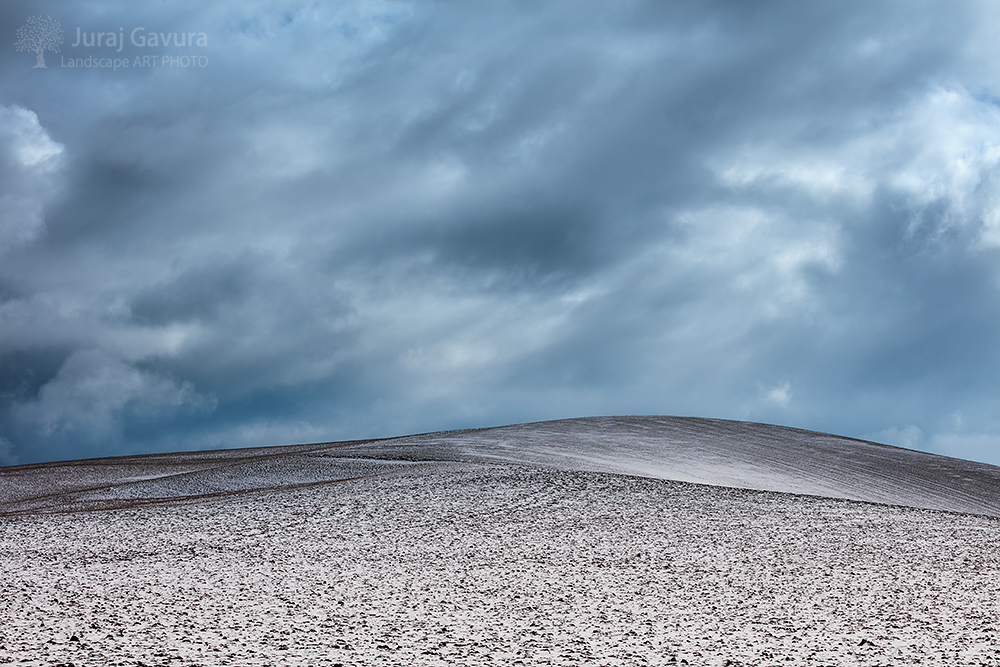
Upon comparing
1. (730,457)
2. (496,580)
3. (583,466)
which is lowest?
(496,580)

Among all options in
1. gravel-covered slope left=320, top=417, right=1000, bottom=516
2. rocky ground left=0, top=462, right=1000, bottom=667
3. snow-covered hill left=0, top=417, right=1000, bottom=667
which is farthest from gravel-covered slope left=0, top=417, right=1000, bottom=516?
rocky ground left=0, top=462, right=1000, bottom=667

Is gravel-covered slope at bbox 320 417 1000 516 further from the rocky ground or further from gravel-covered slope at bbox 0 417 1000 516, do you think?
the rocky ground

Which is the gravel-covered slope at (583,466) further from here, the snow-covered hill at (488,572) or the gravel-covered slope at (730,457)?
the snow-covered hill at (488,572)

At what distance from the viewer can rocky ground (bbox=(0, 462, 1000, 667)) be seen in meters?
5.64

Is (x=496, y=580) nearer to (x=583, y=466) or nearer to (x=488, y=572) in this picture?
(x=488, y=572)

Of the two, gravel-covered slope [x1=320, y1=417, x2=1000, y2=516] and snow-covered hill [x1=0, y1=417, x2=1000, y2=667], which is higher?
gravel-covered slope [x1=320, y1=417, x2=1000, y2=516]

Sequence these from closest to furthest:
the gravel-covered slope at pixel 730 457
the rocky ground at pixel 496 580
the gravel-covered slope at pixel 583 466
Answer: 1. the rocky ground at pixel 496 580
2. the gravel-covered slope at pixel 583 466
3. the gravel-covered slope at pixel 730 457

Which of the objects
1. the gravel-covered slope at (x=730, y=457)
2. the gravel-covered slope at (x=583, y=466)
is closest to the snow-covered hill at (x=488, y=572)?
the gravel-covered slope at (x=583, y=466)

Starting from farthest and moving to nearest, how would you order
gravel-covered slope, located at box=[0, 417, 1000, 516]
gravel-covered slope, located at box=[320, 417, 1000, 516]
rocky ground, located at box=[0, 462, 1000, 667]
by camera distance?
gravel-covered slope, located at box=[320, 417, 1000, 516] → gravel-covered slope, located at box=[0, 417, 1000, 516] → rocky ground, located at box=[0, 462, 1000, 667]

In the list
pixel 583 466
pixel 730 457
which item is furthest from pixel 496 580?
pixel 730 457

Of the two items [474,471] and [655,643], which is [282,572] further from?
[474,471]

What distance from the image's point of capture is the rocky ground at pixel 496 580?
5.64 m

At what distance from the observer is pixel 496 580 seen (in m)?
7.19

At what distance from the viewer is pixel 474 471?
12.1 metres
